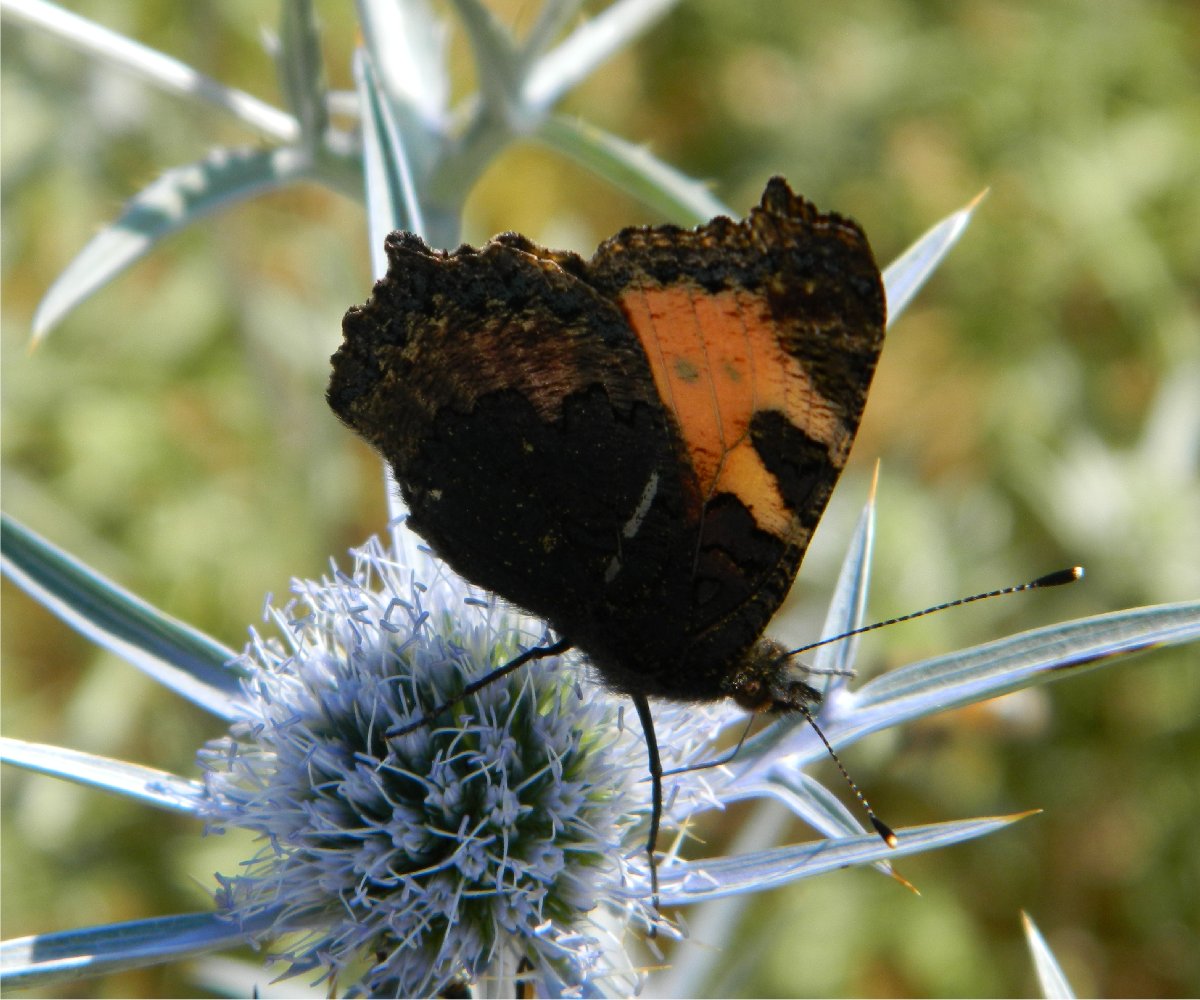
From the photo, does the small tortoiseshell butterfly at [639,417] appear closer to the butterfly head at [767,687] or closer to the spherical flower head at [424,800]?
the butterfly head at [767,687]

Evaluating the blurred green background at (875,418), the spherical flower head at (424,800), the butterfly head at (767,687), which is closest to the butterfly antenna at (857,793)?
the butterfly head at (767,687)

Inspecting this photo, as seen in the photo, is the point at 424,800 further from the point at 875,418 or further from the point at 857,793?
the point at 875,418

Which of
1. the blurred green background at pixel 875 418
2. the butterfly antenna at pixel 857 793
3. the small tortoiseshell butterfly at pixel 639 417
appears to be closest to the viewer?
the butterfly antenna at pixel 857 793

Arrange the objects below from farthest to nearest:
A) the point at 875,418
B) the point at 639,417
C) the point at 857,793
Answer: the point at 875,418 → the point at 639,417 → the point at 857,793

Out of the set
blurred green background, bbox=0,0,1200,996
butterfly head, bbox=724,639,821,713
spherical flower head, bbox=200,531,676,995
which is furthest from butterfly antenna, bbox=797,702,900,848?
blurred green background, bbox=0,0,1200,996

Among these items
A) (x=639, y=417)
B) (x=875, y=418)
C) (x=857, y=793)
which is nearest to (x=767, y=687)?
(x=857, y=793)

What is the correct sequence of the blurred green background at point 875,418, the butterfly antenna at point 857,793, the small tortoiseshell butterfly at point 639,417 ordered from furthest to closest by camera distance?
the blurred green background at point 875,418, the small tortoiseshell butterfly at point 639,417, the butterfly antenna at point 857,793

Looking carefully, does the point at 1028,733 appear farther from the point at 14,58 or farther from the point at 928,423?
the point at 14,58
